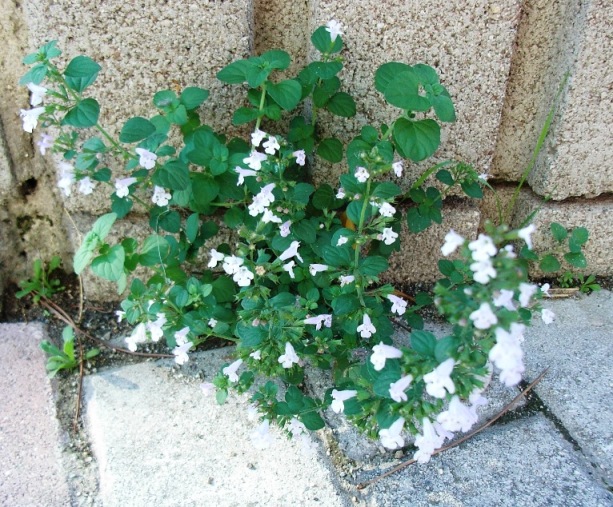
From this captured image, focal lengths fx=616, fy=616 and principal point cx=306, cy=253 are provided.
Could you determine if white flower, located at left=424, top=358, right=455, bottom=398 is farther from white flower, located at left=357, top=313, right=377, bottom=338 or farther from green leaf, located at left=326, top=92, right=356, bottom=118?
green leaf, located at left=326, top=92, right=356, bottom=118

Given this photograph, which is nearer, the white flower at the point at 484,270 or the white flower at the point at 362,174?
the white flower at the point at 484,270

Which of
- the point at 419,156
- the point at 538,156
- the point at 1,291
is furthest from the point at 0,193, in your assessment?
the point at 538,156

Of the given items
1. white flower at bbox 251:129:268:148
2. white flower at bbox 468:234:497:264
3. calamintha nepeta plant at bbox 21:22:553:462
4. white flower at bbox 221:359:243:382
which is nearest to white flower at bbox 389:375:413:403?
calamintha nepeta plant at bbox 21:22:553:462

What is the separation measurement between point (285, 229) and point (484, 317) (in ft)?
2.50

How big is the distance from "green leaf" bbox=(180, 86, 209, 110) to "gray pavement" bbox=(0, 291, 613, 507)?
0.86 meters

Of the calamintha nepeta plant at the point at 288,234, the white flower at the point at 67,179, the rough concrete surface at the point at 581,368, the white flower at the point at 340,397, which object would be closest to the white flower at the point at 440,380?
the calamintha nepeta plant at the point at 288,234

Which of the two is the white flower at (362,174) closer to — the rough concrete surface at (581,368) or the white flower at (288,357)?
the white flower at (288,357)

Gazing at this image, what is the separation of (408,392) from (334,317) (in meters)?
0.53

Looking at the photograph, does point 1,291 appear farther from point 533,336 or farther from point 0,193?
point 533,336

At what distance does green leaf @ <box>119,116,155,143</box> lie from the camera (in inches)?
66.3

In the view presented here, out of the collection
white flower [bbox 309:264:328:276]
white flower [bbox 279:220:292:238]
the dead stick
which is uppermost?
white flower [bbox 279:220:292:238]

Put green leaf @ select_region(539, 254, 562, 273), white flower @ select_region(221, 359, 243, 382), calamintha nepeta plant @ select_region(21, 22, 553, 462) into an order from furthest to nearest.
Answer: green leaf @ select_region(539, 254, 562, 273) < white flower @ select_region(221, 359, 243, 382) < calamintha nepeta plant @ select_region(21, 22, 553, 462)

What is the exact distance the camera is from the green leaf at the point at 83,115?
163 cm

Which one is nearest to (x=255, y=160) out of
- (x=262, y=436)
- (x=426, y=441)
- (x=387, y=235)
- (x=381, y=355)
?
(x=387, y=235)
